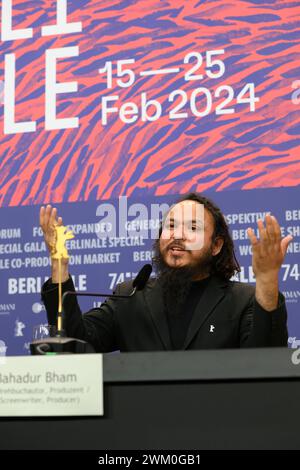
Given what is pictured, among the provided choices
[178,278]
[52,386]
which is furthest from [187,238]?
[52,386]

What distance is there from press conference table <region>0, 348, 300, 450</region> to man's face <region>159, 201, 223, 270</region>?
47.0 inches

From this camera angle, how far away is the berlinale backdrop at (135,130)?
292cm

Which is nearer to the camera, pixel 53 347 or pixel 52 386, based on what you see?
pixel 52 386

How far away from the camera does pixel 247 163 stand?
115 inches

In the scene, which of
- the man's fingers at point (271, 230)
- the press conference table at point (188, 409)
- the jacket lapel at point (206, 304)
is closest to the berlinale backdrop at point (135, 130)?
the jacket lapel at point (206, 304)

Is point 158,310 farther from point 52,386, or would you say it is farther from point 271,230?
point 52,386

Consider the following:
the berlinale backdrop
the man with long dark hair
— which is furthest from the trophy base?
the berlinale backdrop

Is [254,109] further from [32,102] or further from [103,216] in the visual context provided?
[32,102]

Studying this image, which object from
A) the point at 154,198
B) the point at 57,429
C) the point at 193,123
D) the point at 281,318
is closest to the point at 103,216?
the point at 154,198

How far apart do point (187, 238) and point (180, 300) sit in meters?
0.22

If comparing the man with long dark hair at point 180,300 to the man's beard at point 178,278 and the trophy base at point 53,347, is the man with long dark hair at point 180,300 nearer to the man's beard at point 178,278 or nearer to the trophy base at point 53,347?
the man's beard at point 178,278

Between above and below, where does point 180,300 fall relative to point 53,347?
above

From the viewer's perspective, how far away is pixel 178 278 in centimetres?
222

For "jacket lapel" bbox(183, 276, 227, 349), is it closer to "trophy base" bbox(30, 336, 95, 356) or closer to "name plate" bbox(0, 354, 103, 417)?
"trophy base" bbox(30, 336, 95, 356)
